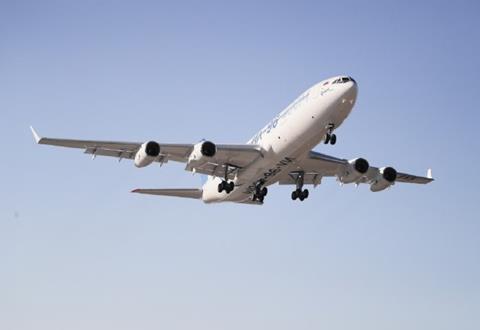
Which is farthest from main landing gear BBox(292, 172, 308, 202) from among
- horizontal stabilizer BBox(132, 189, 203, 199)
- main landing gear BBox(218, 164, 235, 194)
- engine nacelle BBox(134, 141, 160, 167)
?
engine nacelle BBox(134, 141, 160, 167)

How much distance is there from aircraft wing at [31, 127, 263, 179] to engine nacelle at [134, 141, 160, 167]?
1135 mm

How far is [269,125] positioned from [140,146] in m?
7.50

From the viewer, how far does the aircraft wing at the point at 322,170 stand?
151 feet

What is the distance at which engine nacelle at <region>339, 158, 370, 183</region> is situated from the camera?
47062 mm

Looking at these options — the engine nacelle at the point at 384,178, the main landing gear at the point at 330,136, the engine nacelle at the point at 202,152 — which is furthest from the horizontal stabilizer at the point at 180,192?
the main landing gear at the point at 330,136

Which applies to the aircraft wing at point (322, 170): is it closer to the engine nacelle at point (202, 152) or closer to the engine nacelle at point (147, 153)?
the engine nacelle at point (202, 152)

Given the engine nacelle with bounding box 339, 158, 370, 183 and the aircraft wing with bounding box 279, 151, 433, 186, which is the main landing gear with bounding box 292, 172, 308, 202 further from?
the engine nacelle with bounding box 339, 158, 370, 183

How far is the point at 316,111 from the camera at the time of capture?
39344 mm

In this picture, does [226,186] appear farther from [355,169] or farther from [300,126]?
[355,169]

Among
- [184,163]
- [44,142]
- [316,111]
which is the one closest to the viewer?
[316,111]

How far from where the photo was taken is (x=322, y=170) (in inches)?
1884

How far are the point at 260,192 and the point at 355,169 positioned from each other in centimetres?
612

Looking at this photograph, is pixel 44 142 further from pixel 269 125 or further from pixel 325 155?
pixel 325 155

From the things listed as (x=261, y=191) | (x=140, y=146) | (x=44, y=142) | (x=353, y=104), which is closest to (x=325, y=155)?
(x=261, y=191)
